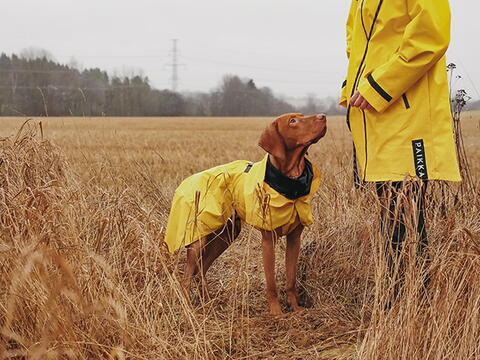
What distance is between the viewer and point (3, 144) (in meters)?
3.91

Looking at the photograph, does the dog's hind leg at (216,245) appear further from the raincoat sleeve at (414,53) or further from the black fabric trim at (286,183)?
the raincoat sleeve at (414,53)

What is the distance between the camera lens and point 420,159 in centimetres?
259

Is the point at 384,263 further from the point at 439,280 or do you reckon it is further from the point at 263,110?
the point at 263,110

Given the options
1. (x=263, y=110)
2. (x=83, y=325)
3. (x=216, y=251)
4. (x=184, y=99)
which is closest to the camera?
(x=83, y=325)

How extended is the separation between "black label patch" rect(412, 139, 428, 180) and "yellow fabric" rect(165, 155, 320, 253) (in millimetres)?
583

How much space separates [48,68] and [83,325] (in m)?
47.1

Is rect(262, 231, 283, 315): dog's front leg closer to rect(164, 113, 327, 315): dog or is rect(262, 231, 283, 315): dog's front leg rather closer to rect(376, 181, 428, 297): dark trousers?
rect(164, 113, 327, 315): dog

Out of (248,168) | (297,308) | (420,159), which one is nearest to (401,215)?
(420,159)

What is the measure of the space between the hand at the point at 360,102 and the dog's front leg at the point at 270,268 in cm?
83

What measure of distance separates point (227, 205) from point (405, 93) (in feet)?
3.90

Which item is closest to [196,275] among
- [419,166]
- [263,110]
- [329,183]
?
[419,166]

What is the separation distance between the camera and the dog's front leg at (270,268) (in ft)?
9.45

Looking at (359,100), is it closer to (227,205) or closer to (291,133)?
(291,133)

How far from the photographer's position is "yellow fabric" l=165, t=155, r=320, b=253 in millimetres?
2799
